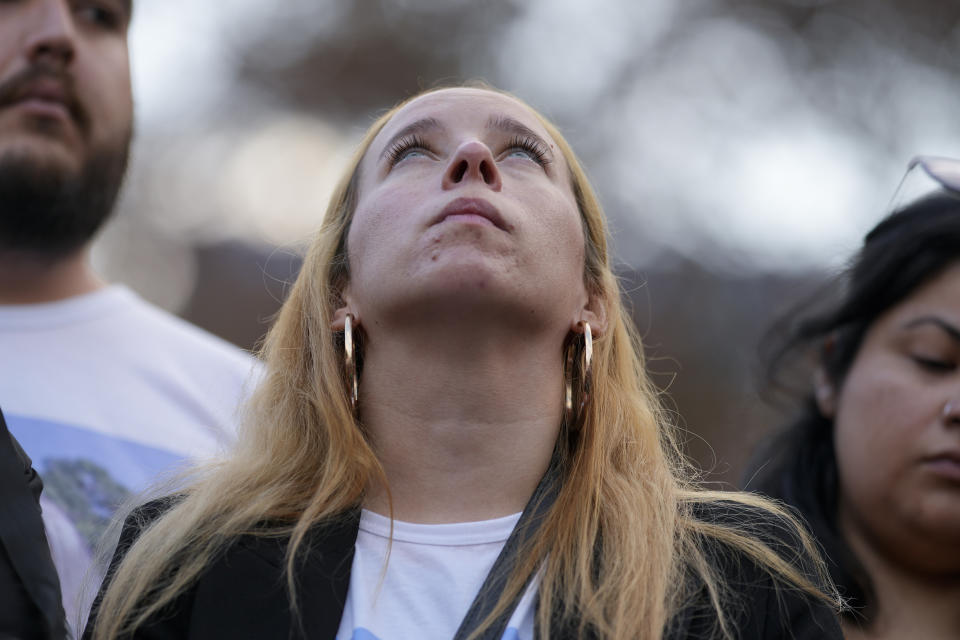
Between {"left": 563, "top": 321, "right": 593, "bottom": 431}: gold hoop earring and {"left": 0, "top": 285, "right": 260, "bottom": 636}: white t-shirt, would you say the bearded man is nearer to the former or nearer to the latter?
{"left": 0, "top": 285, "right": 260, "bottom": 636}: white t-shirt

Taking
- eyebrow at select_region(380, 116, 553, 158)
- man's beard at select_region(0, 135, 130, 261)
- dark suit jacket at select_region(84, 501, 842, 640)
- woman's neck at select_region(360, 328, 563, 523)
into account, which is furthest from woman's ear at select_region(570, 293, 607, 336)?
man's beard at select_region(0, 135, 130, 261)

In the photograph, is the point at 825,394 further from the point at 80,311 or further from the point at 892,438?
the point at 80,311

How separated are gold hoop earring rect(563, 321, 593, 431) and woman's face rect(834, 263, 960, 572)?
2.71ft

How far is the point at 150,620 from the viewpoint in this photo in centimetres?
232

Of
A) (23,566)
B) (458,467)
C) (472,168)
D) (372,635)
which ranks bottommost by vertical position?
(372,635)

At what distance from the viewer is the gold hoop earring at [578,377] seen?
8.84 ft

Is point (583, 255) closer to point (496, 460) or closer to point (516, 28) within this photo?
point (496, 460)

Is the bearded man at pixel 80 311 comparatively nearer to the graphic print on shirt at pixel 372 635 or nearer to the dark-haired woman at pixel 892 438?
the graphic print on shirt at pixel 372 635

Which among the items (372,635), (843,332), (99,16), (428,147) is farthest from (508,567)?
(99,16)

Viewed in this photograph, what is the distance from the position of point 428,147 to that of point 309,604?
1174 mm

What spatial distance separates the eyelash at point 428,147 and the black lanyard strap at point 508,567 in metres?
0.82

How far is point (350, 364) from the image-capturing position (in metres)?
2.67

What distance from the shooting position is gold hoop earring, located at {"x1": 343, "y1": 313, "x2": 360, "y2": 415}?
2.66 meters

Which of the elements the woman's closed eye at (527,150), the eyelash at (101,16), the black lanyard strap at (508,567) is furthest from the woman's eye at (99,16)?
the black lanyard strap at (508,567)
